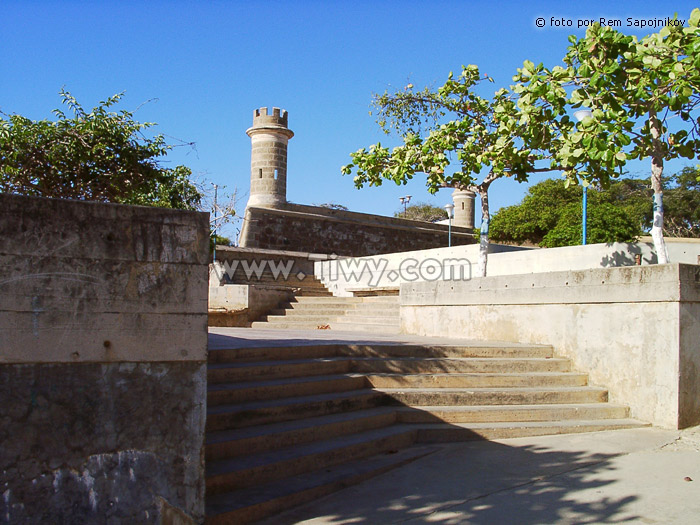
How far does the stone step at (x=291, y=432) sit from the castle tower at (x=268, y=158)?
2213cm

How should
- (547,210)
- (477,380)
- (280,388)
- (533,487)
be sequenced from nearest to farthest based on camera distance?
(533,487) → (280,388) → (477,380) → (547,210)

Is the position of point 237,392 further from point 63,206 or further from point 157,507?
point 63,206

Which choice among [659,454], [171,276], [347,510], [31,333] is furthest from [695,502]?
[31,333]

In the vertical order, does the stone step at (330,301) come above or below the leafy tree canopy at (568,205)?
below

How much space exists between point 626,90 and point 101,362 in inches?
255

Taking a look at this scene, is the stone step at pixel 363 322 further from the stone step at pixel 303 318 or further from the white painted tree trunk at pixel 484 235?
the white painted tree trunk at pixel 484 235

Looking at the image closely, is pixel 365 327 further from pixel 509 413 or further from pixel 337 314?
pixel 509 413

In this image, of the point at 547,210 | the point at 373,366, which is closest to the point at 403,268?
the point at 373,366

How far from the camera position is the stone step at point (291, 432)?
13.7 ft

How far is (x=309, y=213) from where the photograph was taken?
27.4m

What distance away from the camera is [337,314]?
44.2ft

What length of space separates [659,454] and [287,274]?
14784mm

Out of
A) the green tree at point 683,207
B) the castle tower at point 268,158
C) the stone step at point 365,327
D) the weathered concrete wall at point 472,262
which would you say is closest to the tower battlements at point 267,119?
the castle tower at point 268,158

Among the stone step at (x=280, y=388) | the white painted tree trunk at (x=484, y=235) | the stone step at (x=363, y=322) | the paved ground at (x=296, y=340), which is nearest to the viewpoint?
the stone step at (x=280, y=388)
